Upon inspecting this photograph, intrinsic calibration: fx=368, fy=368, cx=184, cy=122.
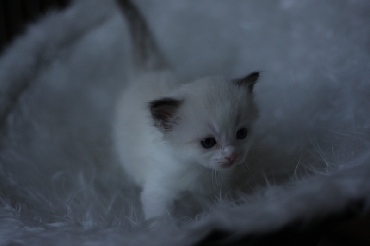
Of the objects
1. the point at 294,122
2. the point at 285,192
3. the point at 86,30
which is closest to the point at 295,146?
the point at 294,122

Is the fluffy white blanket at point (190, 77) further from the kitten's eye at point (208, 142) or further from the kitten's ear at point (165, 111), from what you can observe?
the kitten's ear at point (165, 111)

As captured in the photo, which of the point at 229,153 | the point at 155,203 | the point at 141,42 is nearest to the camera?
the point at 229,153

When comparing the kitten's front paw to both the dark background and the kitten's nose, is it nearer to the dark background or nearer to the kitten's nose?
the kitten's nose

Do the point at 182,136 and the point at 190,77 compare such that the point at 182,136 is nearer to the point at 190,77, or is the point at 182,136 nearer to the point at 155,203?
→ the point at 155,203

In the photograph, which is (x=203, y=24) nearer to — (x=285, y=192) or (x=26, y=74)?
(x=26, y=74)

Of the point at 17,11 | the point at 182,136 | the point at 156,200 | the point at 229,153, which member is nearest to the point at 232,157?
the point at 229,153
